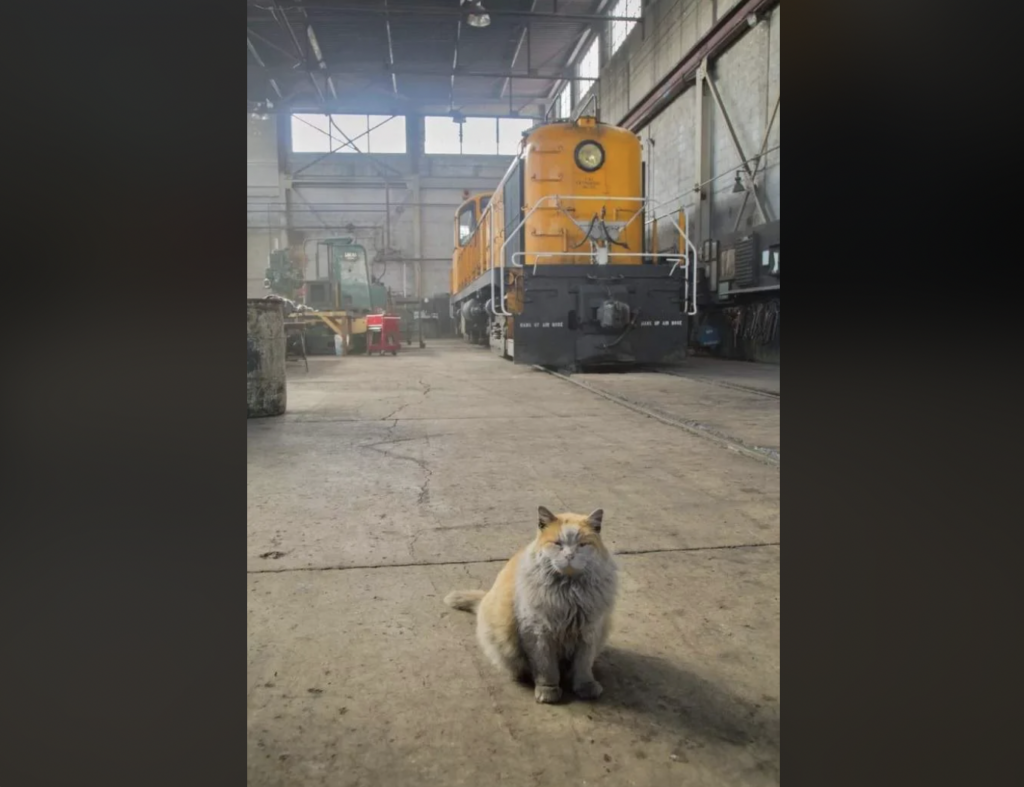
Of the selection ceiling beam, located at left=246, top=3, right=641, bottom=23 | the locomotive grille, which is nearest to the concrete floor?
the locomotive grille

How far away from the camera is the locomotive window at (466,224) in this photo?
1186 cm

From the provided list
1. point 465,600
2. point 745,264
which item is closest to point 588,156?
point 745,264

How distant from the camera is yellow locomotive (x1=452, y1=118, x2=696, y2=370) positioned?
638cm

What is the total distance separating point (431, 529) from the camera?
1.93 m

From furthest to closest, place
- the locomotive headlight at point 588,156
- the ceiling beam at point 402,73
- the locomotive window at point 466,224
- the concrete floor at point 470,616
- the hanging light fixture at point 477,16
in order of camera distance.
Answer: the ceiling beam at point 402,73 → the locomotive window at point 466,224 → the hanging light fixture at point 477,16 → the locomotive headlight at point 588,156 → the concrete floor at point 470,616

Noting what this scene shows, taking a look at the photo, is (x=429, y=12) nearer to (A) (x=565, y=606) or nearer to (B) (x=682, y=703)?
(A) (x=565, y=606)

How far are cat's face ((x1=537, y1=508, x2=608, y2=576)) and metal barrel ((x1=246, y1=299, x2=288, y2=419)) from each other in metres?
2.97

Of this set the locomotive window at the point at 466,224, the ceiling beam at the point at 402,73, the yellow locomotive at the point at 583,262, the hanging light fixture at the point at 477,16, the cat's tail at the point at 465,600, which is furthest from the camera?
the ceiling beam at the point at 402,73

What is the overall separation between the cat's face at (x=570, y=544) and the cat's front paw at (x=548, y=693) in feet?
0.56

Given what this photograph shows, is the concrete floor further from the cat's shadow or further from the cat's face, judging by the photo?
the cat's face

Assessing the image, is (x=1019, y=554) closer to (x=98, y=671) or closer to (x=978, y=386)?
(x=978, y=386)

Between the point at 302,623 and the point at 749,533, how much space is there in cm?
115

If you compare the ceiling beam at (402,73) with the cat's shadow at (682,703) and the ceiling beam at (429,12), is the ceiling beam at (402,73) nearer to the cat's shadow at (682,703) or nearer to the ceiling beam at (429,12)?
the ceiling beam at (429,12)

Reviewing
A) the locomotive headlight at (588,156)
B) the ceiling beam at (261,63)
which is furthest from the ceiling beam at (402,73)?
the locomotive headlight at (588,156)
